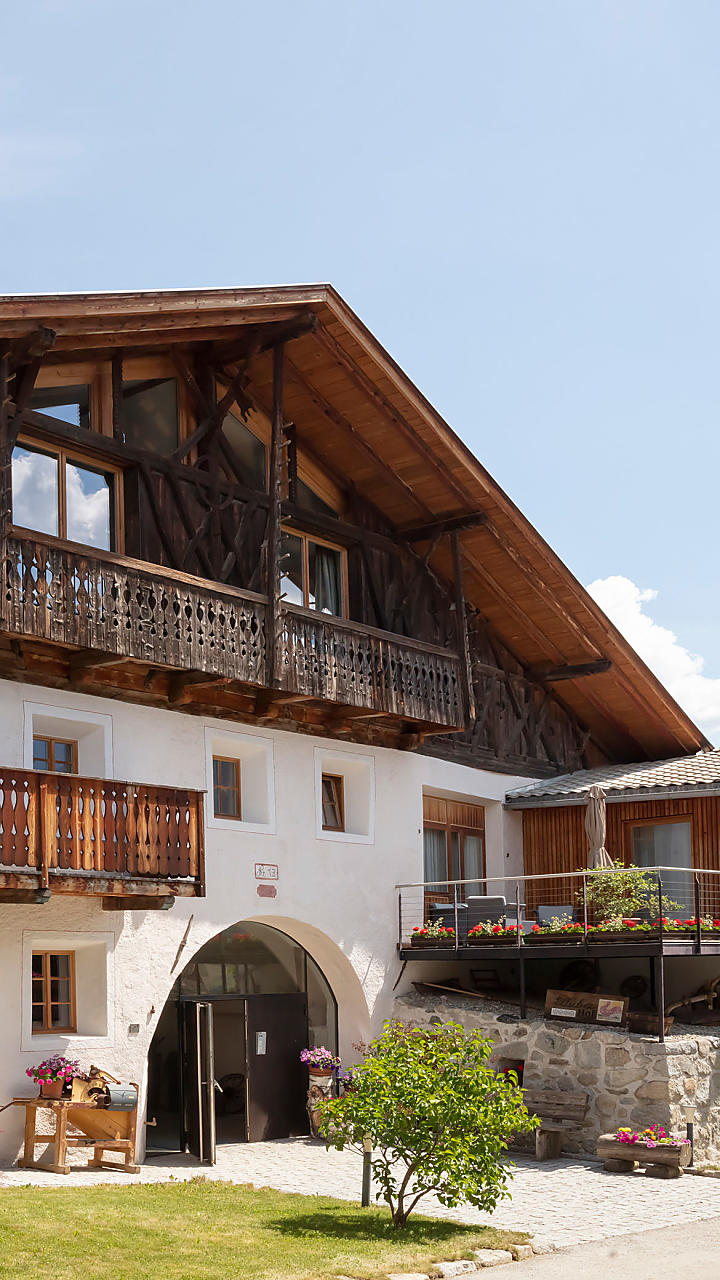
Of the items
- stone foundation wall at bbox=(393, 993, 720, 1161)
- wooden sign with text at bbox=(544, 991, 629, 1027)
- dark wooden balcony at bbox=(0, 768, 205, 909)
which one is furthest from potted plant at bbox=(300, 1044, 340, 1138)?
dark wooden balcony at bbox=(0, 768, 205, 909)

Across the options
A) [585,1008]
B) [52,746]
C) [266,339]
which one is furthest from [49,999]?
[266,339]

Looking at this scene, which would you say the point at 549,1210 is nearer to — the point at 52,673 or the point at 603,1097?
the point at 603,1097

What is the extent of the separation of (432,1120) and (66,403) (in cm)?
943

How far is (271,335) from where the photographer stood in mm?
18438

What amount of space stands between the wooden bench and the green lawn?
14.1 ft

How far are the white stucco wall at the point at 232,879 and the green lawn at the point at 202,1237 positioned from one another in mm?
2506

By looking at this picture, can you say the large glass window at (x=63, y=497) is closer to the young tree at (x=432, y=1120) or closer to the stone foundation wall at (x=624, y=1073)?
the young tree at (x=432, y=1120)

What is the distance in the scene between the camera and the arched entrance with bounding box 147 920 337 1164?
18.0m

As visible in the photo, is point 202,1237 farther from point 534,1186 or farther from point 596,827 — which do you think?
point 596,827

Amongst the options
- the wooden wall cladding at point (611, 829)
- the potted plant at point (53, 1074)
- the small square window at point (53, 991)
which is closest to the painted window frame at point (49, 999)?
the small square window at point (53, 991)

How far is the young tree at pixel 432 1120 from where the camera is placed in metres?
12.0

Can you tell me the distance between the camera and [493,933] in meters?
19.6

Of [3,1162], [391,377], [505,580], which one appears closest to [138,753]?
[3,1162]

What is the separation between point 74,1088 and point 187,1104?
2.53 m
